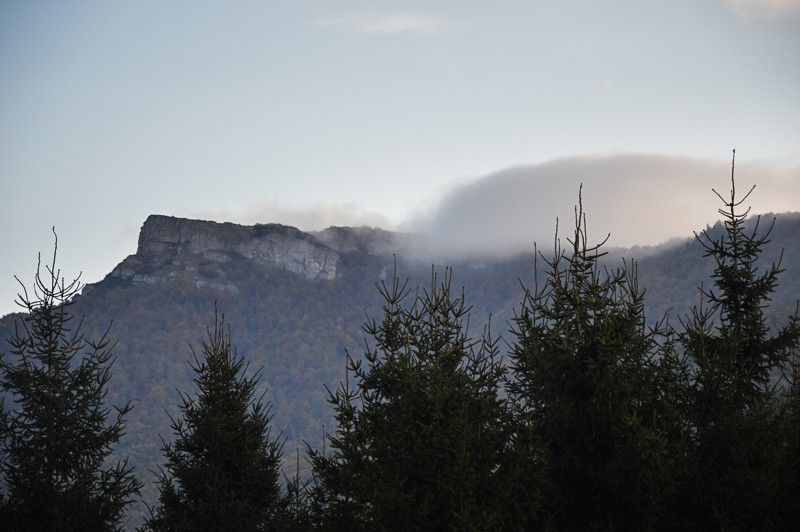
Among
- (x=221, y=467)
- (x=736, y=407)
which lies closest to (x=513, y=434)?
(x=736, y=407)

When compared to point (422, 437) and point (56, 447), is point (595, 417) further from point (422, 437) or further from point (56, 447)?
point (56, 447)

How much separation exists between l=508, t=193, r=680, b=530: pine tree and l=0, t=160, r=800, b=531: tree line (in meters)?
0.04

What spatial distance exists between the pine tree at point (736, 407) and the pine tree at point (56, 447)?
12.6m

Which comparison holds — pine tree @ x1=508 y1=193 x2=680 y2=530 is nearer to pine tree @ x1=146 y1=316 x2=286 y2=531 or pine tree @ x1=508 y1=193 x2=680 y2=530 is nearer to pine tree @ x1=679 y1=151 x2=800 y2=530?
pine tree @ x1=679 y1=151 x2=800 y2=530

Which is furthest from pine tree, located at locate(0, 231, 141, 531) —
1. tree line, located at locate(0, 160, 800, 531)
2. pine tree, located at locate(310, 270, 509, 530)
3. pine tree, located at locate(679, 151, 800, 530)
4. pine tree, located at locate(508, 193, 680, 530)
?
pine tree, located at locate(679, 151, 800, 530)

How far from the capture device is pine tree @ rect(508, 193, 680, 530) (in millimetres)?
14891

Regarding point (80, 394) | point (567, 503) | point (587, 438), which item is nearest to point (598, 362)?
point (587, 438)

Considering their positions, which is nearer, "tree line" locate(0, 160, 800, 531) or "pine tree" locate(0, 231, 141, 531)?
"tree line" locate(0, 160, 800, 531)

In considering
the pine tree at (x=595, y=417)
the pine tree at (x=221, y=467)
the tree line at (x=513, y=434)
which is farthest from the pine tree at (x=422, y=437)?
the pine tree at (x=221, y=467)

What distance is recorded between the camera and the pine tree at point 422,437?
48.4 ft

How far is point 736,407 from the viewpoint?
711 inches

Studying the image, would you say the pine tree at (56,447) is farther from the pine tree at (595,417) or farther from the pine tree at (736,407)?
the pine tree at (736,407)

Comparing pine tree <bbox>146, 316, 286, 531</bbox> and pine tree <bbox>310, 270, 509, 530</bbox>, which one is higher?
pine tree <bbox>310, 270, 509, 530</bbox>

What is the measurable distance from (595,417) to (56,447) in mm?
12270
